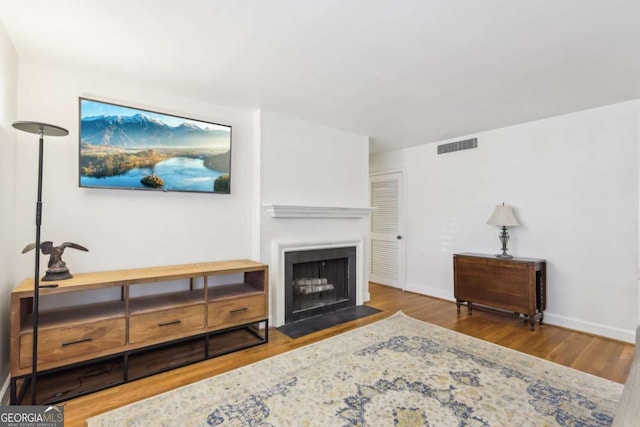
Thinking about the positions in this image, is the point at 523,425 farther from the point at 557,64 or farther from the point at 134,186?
the point at 134,186

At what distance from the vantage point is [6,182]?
6.80 ft

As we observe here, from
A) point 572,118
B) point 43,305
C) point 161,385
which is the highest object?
point 572,118

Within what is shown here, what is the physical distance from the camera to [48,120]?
241cm

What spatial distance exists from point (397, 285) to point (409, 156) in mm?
2131

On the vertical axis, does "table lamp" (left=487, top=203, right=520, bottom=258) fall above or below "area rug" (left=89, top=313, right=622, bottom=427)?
above

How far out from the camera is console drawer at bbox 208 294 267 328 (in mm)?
2660

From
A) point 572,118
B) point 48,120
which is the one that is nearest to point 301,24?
point 48,120

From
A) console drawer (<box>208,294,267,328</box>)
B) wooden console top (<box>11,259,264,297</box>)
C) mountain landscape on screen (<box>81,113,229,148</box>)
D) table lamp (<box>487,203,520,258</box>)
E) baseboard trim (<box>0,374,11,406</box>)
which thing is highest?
mountain landscape on screen (<box>81,113,229,148</box>)

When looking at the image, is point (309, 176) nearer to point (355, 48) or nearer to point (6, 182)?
point (355, 48)

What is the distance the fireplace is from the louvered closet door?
1.34 m

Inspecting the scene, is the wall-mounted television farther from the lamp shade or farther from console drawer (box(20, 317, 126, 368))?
the lamp shade

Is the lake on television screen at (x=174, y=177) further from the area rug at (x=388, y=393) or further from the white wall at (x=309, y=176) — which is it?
the area rug at (x=388, y=393)

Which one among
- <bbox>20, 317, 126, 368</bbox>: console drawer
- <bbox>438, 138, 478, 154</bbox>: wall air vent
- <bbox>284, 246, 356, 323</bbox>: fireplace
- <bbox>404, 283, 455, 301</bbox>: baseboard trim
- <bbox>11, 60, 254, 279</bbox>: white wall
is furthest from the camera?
<bbox>404, 283, 455, 301</bbox>: baseboard trim

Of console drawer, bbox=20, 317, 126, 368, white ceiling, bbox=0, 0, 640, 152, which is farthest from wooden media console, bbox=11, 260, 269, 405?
white ceiling, bbox=0, 0, 640, 152
